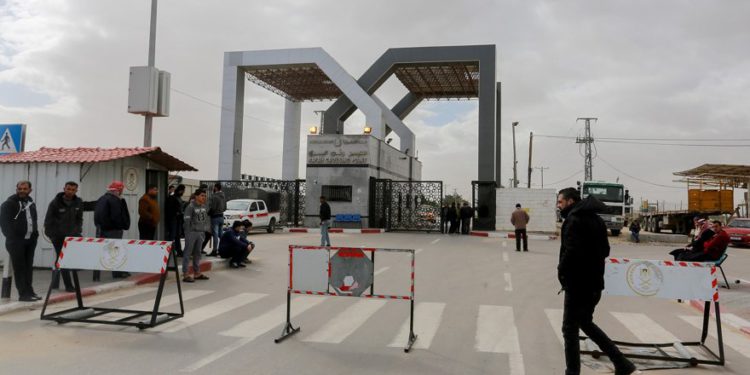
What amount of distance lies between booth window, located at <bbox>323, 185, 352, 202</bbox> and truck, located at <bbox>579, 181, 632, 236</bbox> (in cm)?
1419

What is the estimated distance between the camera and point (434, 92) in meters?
46.8

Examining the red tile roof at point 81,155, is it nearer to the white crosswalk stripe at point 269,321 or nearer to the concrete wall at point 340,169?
the white crosswalk stripe at point 269,321

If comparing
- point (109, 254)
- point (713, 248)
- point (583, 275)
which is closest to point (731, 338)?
point (583, 275)

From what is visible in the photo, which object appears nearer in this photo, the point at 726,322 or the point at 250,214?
the point at 726,322

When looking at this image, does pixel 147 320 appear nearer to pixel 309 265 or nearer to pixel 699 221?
pixel 309 265

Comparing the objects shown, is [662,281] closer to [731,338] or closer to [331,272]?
[731,338]

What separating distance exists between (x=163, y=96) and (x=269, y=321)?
28.4ft

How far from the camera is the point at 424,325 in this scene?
23.7 ft

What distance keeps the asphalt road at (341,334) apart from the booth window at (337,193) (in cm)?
2016

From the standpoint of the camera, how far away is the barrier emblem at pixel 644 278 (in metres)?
6.11

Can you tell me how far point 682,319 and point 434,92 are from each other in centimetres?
3995

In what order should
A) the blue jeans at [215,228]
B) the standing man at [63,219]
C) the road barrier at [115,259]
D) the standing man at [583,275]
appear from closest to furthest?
the standing man at [583,275] → the road barrier at [115,259] → the standing man at [63,219] → the blue jeans at [215,228]

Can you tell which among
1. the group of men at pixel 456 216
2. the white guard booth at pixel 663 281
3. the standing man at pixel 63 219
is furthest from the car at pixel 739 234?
the standing man at pixel 63 219

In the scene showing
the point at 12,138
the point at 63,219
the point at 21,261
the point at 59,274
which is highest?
the point at 12,138
